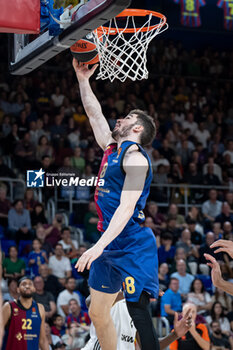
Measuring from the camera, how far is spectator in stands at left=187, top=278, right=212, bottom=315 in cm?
944

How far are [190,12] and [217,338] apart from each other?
813 centimetres

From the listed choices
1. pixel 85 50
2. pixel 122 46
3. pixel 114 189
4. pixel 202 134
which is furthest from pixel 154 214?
pixel 114 189

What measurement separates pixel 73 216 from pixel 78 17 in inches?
228

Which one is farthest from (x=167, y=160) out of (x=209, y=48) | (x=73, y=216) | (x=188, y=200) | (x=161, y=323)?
(x=209, y=48)

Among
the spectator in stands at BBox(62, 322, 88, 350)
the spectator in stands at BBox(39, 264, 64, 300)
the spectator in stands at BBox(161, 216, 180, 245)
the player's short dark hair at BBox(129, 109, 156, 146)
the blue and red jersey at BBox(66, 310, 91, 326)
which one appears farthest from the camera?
the spectator in stands at BBox(161, 216, 180, 245)

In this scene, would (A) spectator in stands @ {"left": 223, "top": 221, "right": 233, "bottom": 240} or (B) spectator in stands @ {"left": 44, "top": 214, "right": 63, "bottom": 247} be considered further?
(A) spectator in stands @ {"left": 223, "top": 221, "right": 233, "bottom": 240}

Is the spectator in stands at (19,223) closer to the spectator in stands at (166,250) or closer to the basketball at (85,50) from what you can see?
the spectator in stands at (166,250)

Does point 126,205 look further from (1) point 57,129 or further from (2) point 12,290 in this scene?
(1) point 57,129

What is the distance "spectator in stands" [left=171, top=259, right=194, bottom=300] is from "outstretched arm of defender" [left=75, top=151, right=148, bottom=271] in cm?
536

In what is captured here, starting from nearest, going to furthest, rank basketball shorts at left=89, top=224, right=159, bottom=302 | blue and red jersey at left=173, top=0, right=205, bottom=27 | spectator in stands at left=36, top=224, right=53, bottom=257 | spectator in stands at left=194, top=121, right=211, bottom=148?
1. basketball shorts at left=89, top=224, right=159, bottom=302
2. spectator in stands at left=36, top=224, right=53, bottom=257
3. spectator in stands at left=194, top=121, right=211, bottom=148
4. blue and red jersey at left=173, top=0, right=205, bottom=27

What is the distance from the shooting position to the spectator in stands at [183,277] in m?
9.59

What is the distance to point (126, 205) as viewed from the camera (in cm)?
432

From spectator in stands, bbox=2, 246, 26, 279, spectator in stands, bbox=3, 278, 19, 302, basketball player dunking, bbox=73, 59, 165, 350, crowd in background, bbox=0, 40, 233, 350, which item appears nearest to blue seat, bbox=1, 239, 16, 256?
crowd in background, bbox=0, 40, 233, 350

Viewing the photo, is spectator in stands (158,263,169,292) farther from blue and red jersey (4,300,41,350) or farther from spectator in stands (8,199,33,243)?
blue and red jersey (4,300,41,350)
